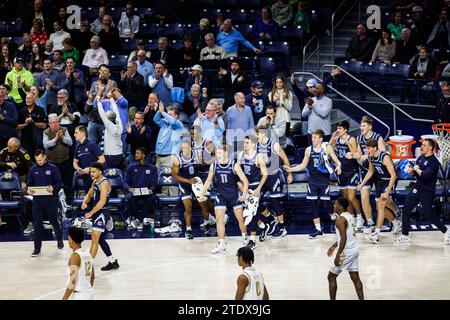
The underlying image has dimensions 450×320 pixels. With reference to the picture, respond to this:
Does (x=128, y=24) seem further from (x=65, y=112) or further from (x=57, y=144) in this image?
(x=57, y=144)

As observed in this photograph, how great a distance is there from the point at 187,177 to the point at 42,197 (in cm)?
264

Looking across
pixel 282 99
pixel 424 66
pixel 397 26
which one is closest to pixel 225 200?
pixel 282 99

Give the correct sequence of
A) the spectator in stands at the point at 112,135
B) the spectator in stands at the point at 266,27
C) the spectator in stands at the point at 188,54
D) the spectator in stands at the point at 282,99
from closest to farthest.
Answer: the spectator in stands at the point at 112,135 < the spectator in stands at the point at 282,99 < the spectator in stands at the point at 188,54 < the spectator in stands at the point at 266,27

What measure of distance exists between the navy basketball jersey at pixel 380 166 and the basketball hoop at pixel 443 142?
1.92m

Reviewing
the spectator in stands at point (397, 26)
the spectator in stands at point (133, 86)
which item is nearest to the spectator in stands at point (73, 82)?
the spectator in stands at point (133, 86)

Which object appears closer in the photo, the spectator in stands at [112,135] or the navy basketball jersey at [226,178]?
the navy basketball jersey at [226,178]

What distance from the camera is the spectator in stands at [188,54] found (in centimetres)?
2044

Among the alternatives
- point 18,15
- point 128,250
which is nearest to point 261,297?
point 128,250

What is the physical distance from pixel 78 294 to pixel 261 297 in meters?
2.12

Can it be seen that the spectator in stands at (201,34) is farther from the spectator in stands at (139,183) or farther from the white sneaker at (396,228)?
the white sneaker at (396,228)

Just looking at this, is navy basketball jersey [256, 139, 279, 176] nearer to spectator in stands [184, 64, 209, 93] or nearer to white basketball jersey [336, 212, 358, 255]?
spectator in stands [184, 64, 209, 93]

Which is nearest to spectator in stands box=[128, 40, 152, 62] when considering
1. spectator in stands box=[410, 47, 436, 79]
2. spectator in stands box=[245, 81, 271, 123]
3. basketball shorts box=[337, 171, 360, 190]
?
spectator in stands box=[245, 81, 271, 123]

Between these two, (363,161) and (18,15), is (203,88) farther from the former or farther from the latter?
(18,15)

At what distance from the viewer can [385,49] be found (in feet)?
68.8
